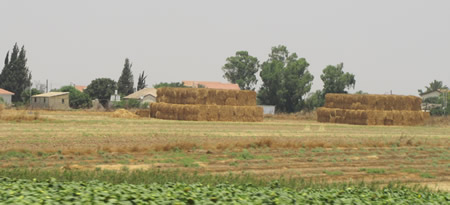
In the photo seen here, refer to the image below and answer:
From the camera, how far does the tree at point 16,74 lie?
104m

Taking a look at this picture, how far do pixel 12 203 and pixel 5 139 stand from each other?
21.8m

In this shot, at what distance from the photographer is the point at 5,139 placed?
2917cm

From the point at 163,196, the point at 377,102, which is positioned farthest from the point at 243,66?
the point at 163,196

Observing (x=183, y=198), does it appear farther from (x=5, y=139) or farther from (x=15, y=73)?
(x=15, y=73)

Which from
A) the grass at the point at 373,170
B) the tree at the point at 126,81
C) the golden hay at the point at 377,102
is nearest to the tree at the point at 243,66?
the tree at the point at 126,81

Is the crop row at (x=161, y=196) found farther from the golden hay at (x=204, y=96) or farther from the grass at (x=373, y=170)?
the golden hay at (x=204, y=96)

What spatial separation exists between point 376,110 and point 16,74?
69.7 meters

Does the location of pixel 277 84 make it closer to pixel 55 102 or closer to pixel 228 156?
pixel 55 102

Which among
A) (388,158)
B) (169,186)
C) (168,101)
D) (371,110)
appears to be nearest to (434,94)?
(371,110)

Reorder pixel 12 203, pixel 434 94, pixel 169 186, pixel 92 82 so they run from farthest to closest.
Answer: pixel 434 94 < pixel 92 82 < pixel 169 186 < pixel 12 203

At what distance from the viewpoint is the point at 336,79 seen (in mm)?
103625

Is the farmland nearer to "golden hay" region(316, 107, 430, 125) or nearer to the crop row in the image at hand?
the crop row

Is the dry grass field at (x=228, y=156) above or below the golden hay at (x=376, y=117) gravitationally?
below

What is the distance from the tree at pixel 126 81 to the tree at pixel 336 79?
42600 millimetres
